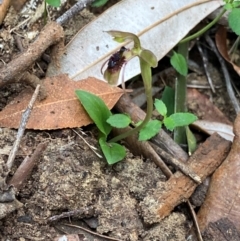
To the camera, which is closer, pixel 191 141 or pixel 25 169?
pixel 25 169

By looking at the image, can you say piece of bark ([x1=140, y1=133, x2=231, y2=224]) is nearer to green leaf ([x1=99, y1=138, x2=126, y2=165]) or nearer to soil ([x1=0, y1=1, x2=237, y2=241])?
soil ([x1=0, y1=1, x2=237, y2=241])

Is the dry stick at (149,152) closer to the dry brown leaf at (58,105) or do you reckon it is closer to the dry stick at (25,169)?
the dry brown leaf at (58,105)

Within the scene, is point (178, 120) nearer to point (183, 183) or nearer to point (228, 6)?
point (183, 183)


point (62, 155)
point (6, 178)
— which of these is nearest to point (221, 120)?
point (62, 155)

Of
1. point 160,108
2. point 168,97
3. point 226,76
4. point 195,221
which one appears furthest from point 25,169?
point 226,76

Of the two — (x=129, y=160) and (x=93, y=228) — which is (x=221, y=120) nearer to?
(x=129, y=160)

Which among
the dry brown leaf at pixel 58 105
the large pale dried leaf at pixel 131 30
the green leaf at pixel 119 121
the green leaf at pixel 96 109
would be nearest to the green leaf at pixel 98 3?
the large pale dried leaf at pixel 131 30
